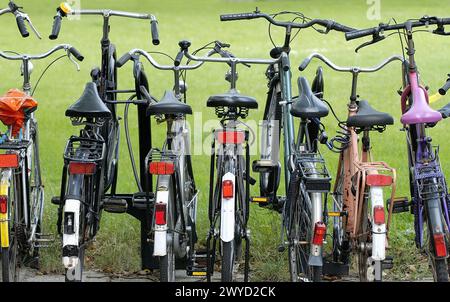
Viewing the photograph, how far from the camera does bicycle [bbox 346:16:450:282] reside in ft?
15.8

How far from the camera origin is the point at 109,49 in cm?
605

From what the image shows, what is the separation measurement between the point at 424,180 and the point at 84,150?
188 cm

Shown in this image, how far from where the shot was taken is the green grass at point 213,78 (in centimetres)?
625

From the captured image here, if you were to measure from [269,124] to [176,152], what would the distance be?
123 centimetres

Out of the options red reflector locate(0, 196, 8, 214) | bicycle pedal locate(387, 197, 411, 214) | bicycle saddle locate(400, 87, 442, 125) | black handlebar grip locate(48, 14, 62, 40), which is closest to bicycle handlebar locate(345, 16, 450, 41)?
bicycle saddle locate(400, 87, 442, 125)

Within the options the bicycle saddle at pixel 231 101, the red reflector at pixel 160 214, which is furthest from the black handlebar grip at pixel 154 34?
the red reflector at pixel 160 214

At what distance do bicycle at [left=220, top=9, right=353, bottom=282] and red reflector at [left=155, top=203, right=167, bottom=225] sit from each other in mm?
768

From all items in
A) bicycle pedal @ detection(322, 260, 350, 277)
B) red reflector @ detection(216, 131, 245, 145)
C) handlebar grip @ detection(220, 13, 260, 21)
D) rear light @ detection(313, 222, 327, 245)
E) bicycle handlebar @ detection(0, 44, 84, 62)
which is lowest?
bicycle pedal @ detection(322, 260, 350, 277)

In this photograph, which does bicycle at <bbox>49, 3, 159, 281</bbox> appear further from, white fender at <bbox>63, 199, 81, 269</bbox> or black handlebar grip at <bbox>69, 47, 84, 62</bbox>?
black handlebar grip at <bbox>69, 47, 84, 62</bbox>

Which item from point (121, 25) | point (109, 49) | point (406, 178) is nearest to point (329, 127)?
point (406, 178)

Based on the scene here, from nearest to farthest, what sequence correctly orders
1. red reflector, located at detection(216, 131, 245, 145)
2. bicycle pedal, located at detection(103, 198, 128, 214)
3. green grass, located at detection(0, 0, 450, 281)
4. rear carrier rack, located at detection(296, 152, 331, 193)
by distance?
rear carrier rack, located at detection(296, 152, 331, 193)
red reflector, located at detection(216, 131, 245, 145)
bicycle pedal, located at detection(103, 198, 128, 214)
green grass, located at detection(0, 0, 450, 281)

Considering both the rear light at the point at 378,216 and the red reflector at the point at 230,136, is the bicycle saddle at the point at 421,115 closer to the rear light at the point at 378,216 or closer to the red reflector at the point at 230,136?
the rear light at the point at 378,216

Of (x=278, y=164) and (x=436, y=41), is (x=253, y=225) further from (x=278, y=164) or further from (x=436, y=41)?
(x=436, y=41)

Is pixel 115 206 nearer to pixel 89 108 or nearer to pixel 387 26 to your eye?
pixel 89 108
